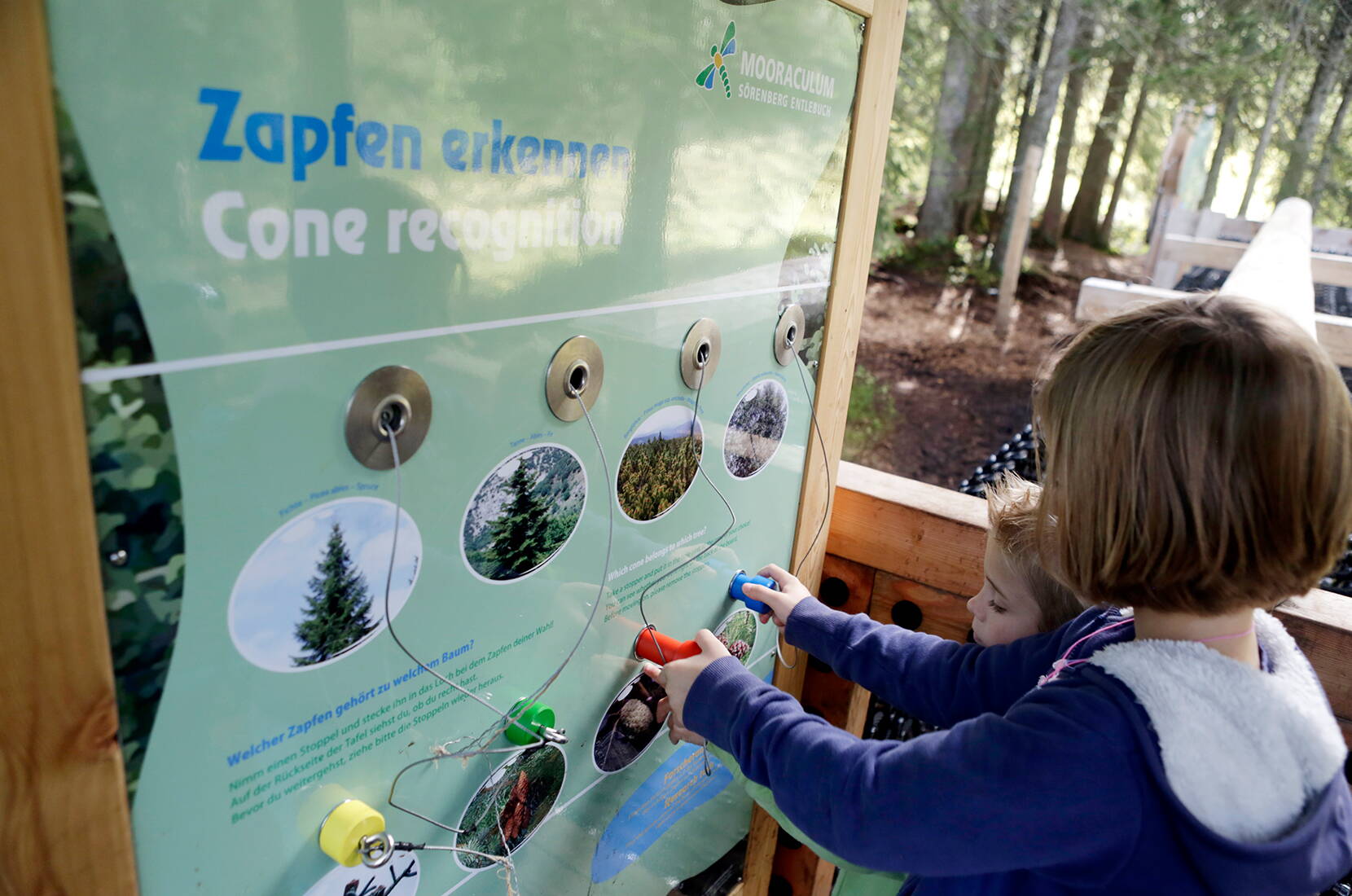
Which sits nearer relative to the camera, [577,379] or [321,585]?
[321,585]

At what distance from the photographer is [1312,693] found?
3.03ft

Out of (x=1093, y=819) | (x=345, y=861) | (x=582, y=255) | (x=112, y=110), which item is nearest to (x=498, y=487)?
(x=582, y=255)

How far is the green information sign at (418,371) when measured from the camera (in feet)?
2.03

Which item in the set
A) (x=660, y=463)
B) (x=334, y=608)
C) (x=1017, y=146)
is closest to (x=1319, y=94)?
(x=1017, y=146)

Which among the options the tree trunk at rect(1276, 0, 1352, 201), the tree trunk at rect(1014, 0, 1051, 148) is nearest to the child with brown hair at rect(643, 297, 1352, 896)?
the tree trunk at rect(1276, 0, 1352, 201)

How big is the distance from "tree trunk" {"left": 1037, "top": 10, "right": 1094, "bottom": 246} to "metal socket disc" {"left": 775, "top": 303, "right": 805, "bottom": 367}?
12741 mm

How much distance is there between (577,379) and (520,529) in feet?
0.54

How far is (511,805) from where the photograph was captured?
1.07 metres

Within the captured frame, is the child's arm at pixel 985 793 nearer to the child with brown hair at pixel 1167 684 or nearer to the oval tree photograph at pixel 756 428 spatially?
the child with brown hair at pixel 1167 684

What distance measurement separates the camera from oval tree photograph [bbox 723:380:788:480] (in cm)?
129

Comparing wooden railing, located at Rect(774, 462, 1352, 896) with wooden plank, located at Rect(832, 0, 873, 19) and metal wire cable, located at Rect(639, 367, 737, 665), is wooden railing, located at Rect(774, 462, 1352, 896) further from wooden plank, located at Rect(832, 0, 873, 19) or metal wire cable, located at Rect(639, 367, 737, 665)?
wooden plank, located at Rect(832, 0, 873, 19)


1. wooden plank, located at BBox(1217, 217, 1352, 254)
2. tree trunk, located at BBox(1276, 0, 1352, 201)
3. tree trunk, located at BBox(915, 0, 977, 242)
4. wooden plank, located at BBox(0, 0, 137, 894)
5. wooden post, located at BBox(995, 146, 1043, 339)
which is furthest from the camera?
tree trunk, located at BBox(915, 0, 977, 242)

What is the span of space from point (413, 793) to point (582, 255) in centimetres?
56

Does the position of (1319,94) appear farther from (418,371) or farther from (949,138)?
(418,371)
